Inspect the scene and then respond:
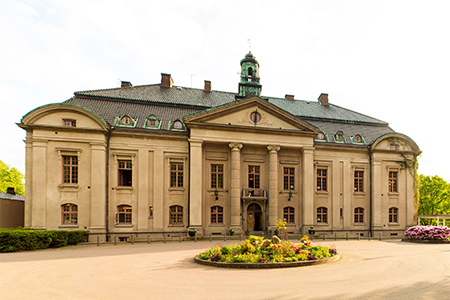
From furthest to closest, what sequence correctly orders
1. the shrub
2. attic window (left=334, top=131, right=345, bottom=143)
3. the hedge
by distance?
1. attic window (left=334, top=131, right=345, bottom=143)
2. the hedge
3. the shrub

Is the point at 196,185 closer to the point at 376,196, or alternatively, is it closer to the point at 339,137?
the point at 339,137

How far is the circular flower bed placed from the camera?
Answer: 1365cm

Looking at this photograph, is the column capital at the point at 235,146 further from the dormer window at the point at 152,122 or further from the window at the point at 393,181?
the window at the point at 393,181

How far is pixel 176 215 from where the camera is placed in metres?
28.6

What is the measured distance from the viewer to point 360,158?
33094 millimetres

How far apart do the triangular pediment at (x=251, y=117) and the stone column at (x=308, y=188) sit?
2595mm

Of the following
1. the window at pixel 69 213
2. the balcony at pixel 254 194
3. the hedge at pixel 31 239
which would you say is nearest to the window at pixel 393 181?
the balcony at pixel 254 194

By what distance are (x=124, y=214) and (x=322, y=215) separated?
20400 mm

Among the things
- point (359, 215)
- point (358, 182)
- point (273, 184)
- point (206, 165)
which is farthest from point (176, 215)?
point (358, 182)

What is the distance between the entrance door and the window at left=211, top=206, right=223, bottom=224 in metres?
2.89

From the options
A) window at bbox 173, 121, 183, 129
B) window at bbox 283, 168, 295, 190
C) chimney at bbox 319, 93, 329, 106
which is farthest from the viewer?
chimney at bbox 319, 93, 329, 106

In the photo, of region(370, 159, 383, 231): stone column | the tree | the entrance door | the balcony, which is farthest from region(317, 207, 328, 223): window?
the tree

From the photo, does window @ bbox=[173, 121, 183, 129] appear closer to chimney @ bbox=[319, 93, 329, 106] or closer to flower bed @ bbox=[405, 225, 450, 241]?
chimney @ bbox=[319, 93, 329, 106]

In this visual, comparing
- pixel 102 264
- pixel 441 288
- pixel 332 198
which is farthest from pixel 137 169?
pixel 441 288
